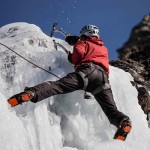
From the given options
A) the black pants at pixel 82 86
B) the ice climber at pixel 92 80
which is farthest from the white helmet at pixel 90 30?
the black pants at pixel 82 86

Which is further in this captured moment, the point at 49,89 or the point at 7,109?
the point at 49,89

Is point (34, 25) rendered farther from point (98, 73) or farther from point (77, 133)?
point (77, 133)

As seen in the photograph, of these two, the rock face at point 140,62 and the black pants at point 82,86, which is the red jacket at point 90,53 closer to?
the black pants at point 82,86

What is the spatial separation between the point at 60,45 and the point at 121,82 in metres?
1.49

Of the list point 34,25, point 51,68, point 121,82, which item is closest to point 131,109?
point 121,82

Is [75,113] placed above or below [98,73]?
below

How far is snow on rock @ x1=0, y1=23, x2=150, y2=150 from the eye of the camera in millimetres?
4762

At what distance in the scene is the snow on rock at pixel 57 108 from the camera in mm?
4762

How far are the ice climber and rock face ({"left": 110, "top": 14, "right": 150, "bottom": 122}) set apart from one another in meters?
Result: 2.37

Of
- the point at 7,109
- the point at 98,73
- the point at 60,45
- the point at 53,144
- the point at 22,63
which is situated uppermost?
the point at 60,45

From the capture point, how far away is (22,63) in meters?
5.86

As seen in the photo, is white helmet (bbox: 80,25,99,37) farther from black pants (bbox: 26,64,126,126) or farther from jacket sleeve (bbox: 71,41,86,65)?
black pants (bbox: 26,64,126,126)

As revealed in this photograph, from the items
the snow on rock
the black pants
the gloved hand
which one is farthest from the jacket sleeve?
the gloved hand

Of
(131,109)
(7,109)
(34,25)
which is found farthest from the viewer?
(34,25)
